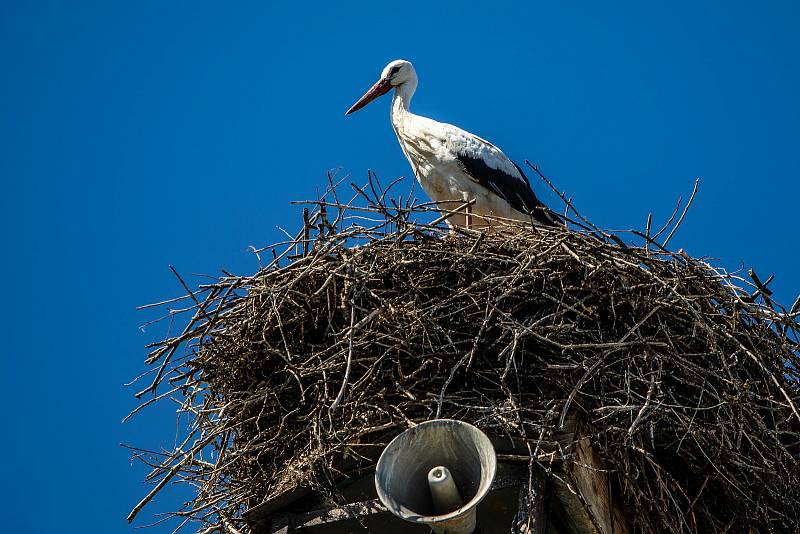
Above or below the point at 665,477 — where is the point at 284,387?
above

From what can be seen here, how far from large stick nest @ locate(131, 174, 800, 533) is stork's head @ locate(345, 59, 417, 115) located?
255 cm

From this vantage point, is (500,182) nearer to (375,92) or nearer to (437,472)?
(375,92)

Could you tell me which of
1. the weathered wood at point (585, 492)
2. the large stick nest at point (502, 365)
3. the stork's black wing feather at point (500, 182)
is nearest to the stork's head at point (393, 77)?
the stork's black wing feather at point (500, 182)

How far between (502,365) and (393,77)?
338 centimetres

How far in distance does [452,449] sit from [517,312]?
97cm

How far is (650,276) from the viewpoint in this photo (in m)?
3.89

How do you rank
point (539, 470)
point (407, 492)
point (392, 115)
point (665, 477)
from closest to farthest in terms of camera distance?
point (407, 492), point (539, 470), point (665, 477), point (392, 115)

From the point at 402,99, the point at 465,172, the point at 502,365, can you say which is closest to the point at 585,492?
the point at 502,365

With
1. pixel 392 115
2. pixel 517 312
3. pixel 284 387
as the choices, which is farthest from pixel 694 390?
pixel 392 115

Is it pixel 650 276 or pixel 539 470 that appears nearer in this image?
pixel 539 470

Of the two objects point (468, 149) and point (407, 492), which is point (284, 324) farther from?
point (468, 149)

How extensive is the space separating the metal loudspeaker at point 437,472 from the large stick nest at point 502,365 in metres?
0.33

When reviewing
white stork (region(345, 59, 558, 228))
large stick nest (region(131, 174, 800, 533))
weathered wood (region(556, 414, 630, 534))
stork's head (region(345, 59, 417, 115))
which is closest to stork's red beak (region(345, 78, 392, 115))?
stork's head (region(345, 59, 417, 115))

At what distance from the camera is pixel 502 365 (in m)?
3.63
